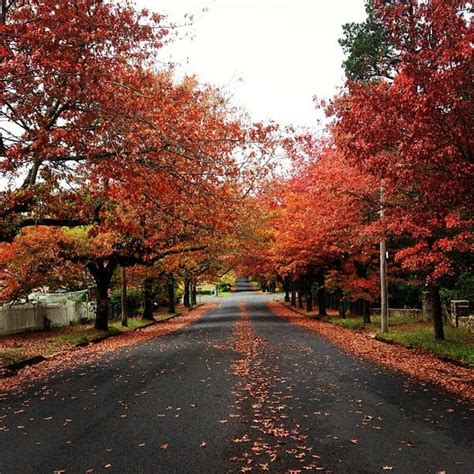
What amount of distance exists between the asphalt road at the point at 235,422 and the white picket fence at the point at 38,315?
12050 mm

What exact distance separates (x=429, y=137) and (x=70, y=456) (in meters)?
8.19

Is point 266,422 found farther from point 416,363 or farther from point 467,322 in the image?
point 467,322

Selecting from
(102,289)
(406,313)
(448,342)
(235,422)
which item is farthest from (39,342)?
(406,313)

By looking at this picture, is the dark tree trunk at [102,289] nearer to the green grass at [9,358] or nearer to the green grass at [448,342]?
the green grass at [9,358]

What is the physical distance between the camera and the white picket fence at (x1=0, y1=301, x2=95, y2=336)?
2291cm

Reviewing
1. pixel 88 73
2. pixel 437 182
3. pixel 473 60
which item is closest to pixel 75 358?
pixel 88 73

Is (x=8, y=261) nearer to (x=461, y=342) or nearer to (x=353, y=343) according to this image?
(x=353, y=343)

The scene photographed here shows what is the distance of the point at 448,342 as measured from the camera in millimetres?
16359

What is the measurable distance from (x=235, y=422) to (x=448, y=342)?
37.4 feet

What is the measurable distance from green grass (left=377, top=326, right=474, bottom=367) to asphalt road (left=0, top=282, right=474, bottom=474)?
2.87m

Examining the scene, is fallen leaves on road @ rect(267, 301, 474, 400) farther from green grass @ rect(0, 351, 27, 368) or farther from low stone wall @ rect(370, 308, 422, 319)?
green grass @ rect(0, 351, 27, 368)

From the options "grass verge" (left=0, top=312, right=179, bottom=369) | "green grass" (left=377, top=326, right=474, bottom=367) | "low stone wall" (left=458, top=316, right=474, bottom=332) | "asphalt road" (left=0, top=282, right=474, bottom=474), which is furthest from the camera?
"low stone wall" (left=458, top=316, right=474, bottom=332)

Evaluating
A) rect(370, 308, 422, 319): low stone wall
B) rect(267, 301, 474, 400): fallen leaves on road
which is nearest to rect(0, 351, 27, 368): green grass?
rect(267, 301, 474, 400): fallen leaves on road

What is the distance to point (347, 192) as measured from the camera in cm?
1775
